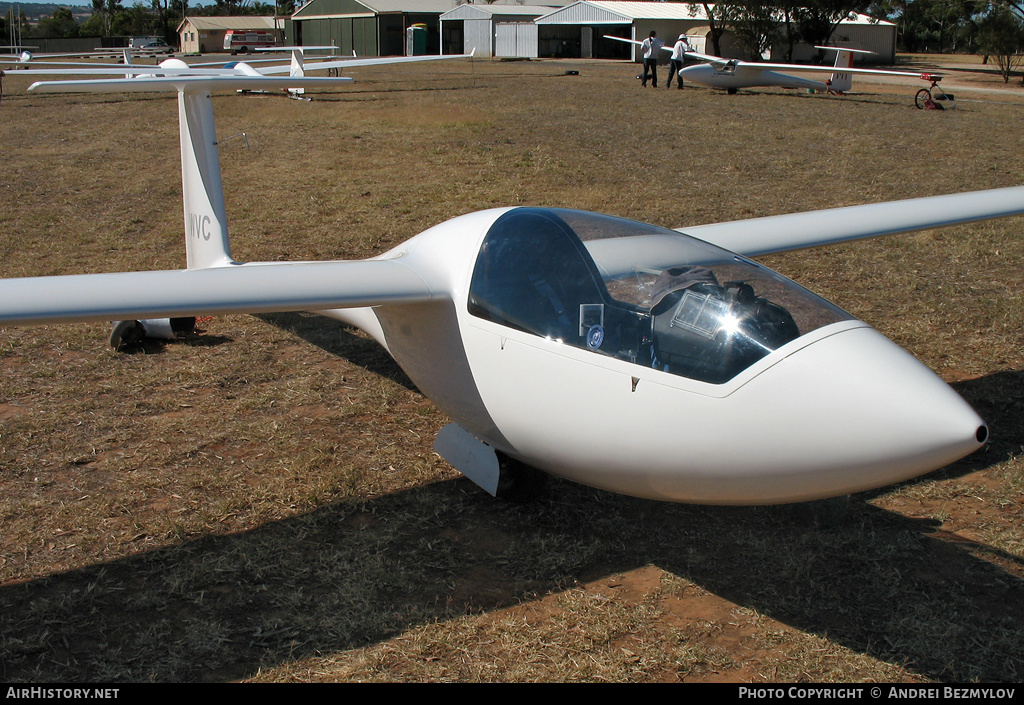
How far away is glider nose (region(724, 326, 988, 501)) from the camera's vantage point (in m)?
3.03

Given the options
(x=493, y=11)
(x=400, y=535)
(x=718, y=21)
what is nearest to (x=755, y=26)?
(x=718, y=21)

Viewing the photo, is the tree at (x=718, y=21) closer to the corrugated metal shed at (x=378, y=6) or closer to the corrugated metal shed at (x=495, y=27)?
the corrugated metal shed at (x=495, y=27)

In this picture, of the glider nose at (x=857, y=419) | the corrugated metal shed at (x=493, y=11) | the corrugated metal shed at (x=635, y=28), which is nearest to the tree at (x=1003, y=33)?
the corrugated metal shed at (x=635, y=28)

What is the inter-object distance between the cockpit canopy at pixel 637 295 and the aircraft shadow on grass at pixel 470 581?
51.7 inches

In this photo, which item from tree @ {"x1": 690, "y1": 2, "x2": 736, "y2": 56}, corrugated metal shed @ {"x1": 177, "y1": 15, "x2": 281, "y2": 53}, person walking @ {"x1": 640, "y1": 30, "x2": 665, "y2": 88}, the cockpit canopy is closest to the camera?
the cockpit canopy

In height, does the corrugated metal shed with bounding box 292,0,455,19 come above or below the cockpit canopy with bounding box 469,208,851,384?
above

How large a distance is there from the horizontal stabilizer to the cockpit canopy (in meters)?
A: 2.00

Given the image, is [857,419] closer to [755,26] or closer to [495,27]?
[755,26]

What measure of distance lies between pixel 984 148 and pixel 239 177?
16.1 meters

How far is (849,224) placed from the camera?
6.48 m

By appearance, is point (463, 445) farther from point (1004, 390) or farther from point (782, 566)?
point (1004, 390)

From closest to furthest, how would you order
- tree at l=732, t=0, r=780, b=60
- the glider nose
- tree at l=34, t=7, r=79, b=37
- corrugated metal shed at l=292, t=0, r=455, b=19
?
1. the glider nose
2. tree at l=732, t=0, r=780, b=60
3. corrugated metal shed at l=292, t=0, r=455, b=19
4. tree at l=34, t=7, r=79, b=37

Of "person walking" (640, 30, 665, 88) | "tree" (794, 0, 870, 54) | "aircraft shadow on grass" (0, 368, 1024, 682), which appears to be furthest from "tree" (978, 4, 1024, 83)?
"aircraft shadow on grass" (0, 368, 1024, 682)

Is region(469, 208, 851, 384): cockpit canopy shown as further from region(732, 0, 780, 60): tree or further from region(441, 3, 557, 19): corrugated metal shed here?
region(441, 3, 557, 19): corrugated metal shed
